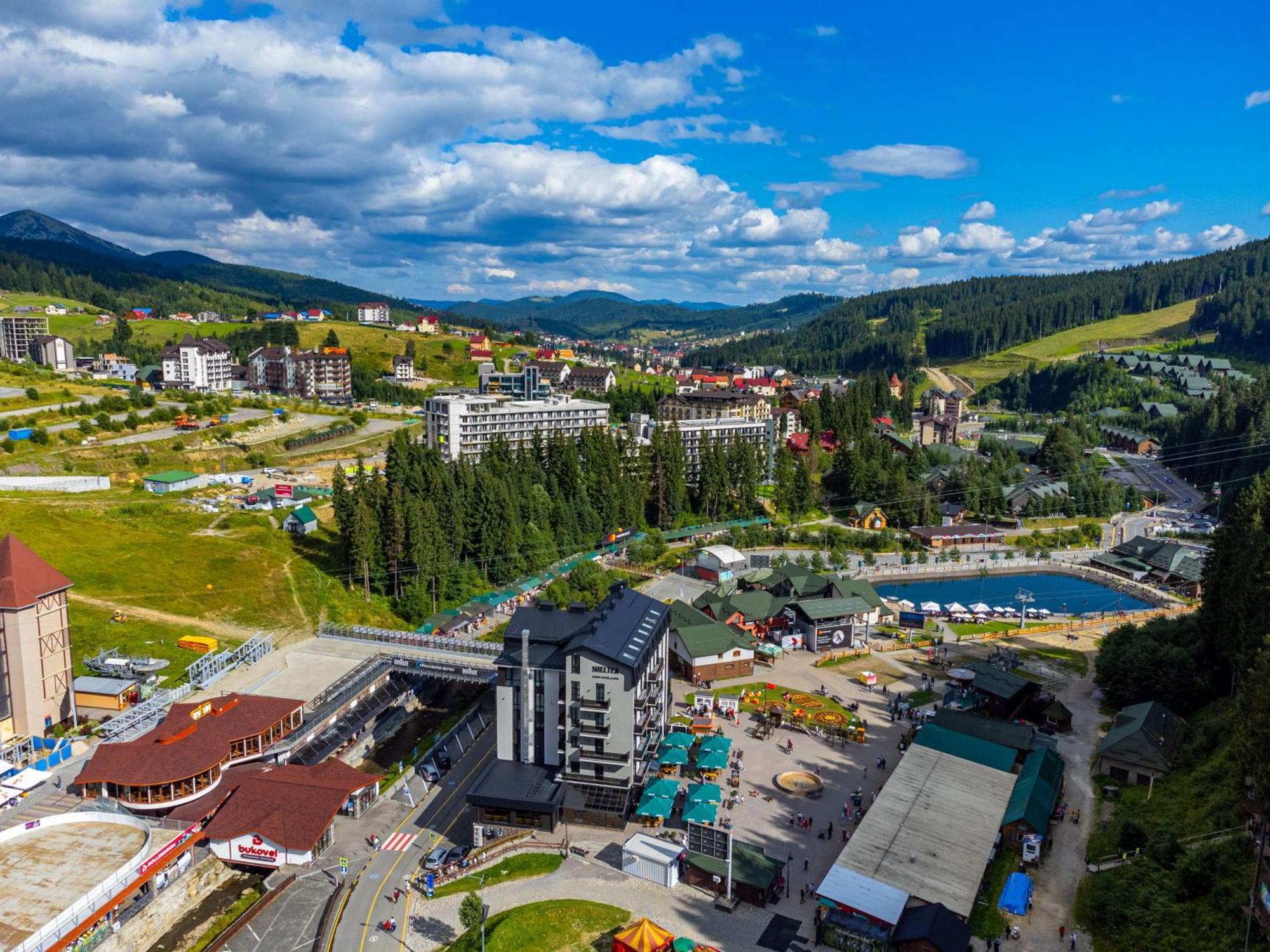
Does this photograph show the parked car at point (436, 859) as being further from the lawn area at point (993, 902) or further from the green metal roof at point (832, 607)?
the green metal roof at point (832, 607)

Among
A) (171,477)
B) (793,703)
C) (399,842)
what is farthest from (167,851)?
(171,477)

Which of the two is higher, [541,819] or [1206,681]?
[1206,681]

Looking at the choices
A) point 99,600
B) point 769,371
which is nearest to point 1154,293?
point 769,371

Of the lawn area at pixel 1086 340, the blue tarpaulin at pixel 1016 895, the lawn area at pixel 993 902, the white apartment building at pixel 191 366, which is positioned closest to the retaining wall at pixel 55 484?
the white apartment building at pixel 191 366

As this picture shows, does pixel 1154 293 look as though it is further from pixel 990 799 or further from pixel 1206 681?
pixel 990 799

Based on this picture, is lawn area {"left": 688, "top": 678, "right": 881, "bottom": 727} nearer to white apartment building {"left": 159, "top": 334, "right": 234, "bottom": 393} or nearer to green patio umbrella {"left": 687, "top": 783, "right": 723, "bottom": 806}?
green patio umbrella {"left": 687, "top": 783, "right": 723, "bottom": 806}

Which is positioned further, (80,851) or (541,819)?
(541,819)
